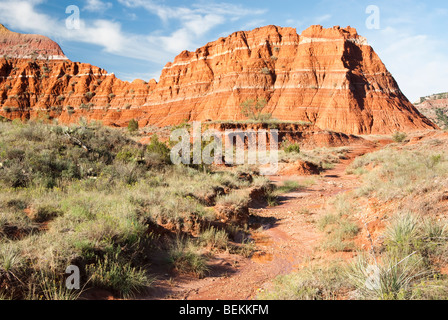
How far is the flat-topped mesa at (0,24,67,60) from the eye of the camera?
81.6 m

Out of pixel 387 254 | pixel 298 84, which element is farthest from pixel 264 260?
pixel 298 84

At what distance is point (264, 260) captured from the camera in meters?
5.44

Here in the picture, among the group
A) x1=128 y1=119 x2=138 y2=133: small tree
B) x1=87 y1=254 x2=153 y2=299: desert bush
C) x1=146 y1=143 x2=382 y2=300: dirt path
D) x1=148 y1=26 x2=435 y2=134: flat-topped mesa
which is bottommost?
x1=146 y1=143 x2=382 y2=300: dirt path

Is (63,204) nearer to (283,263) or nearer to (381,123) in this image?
(283,263)

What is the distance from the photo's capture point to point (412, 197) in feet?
19.0

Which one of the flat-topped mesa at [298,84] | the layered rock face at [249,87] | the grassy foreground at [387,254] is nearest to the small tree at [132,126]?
the layered rock face at [249,87]

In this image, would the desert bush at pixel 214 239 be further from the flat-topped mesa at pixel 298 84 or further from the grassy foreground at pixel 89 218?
the flat-topped mesa at pixel 298 84

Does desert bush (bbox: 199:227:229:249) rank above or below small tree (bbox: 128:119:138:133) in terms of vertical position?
below

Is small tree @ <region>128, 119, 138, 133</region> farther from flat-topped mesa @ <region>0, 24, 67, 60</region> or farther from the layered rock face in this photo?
flat-topped mesa @ <region>0, 24, 67, 60</region>

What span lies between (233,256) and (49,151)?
25.8ft

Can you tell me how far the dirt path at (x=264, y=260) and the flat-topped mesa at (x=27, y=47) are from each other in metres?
102

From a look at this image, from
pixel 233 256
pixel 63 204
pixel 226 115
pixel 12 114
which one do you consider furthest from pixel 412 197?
pixel 12 114

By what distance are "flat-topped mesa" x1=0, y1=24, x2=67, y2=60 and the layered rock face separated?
3.15 metres

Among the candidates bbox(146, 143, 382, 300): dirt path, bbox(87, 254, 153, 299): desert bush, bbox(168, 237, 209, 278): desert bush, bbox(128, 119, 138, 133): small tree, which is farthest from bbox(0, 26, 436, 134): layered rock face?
bbox(87, 254, 153, 299): desert bush
